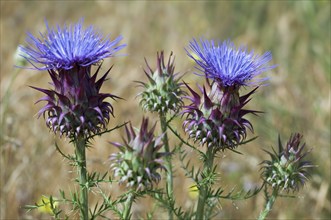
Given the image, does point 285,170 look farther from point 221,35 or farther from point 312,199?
point 221,35

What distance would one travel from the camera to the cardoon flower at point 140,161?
2.32 metres

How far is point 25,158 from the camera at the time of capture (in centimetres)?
391

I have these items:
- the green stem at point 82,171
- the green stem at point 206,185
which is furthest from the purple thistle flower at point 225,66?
the green stem at point 82,171

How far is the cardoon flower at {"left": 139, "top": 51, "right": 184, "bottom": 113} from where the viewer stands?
287 centimetres

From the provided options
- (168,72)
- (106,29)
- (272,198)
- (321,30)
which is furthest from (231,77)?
(106,29)

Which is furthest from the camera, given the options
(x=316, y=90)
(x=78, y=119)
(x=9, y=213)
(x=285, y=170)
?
(x=316, y=90)

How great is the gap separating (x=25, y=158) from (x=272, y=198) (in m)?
1.83

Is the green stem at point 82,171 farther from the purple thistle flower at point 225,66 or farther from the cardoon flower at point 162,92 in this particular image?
the purple thistle flower at point 225,66

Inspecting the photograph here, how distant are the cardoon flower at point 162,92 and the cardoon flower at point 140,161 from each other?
53 centimetres

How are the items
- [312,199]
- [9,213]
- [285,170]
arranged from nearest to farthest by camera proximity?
[285,170]
[9,213]
[312,199]

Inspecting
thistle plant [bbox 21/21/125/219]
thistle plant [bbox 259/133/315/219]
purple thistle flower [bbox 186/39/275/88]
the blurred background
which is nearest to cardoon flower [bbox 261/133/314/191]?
thistle plant [bbox 259/133/315/219]

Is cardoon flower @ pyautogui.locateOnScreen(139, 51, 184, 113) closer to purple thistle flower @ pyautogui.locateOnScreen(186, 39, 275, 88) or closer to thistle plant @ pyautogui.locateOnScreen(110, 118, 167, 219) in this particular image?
purple thistle flower @ pyautogui.locateOnScreen(186, 39, 275, 88)

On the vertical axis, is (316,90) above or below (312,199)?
above

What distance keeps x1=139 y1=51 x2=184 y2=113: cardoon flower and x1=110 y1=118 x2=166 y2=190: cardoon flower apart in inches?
20.7
